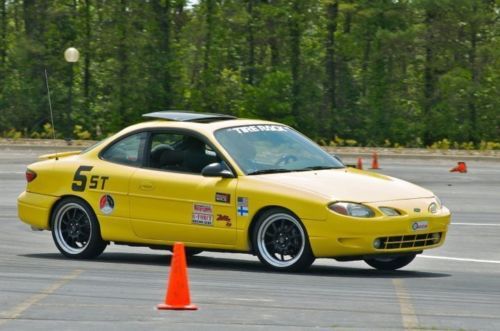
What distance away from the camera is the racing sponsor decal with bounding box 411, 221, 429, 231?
1298 centimetres

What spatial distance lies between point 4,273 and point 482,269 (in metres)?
4.86

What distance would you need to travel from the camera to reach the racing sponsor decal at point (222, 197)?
13406mm

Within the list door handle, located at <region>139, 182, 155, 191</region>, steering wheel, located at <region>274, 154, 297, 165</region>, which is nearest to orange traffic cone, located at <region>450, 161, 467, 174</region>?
steering wheel, located at <region>274, 154, 297, 165</region>

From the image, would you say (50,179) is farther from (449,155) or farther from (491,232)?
(449,155)

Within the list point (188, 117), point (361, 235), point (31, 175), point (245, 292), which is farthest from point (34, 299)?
point (31, 175)

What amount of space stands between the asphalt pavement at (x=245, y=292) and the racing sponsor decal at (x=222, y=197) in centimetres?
68

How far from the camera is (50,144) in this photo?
41.7 meters

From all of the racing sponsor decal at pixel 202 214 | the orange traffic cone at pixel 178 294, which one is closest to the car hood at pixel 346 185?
the racing sponsor decal at pixel 202 214

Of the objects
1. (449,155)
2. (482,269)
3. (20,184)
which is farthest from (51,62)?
(482,269)

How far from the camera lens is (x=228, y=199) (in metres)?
13.4

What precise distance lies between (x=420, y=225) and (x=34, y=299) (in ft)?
12.8

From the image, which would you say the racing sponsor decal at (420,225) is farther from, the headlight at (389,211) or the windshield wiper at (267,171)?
the windshield wiper at (267,171)

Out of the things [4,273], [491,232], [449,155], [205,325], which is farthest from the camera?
[449,155]

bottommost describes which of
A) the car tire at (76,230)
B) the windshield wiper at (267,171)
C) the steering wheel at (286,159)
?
the car tire at (76,230)
